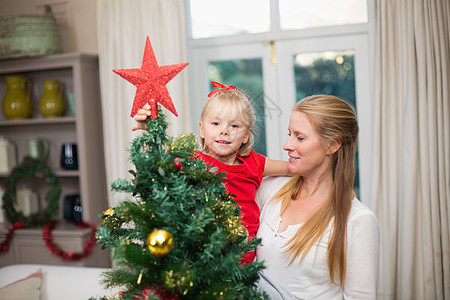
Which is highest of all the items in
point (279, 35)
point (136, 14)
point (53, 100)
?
point (136, 14)

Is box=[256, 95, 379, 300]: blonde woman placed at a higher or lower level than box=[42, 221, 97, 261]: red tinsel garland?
higher

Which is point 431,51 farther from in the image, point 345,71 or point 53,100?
point 53,100

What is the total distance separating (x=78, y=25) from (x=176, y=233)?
3.31m

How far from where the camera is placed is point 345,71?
343cm

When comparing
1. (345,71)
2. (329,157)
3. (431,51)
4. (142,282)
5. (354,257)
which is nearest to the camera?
(142,282)

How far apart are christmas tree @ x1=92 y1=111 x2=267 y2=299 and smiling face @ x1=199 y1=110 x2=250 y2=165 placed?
21.7 inches

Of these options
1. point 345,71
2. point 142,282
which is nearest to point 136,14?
point 345,71

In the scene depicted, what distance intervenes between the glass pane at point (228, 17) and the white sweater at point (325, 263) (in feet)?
7.42

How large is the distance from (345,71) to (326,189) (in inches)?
77.3

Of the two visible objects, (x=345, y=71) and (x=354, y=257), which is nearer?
(x=354, y=257)

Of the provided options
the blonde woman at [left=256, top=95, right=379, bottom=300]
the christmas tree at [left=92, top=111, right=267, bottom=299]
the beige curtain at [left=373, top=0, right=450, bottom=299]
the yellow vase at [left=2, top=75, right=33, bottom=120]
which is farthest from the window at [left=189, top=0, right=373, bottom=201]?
the christmas tree at [left=92, top=111, right=267, bottom=299]

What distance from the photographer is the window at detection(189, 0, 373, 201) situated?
11.1ft

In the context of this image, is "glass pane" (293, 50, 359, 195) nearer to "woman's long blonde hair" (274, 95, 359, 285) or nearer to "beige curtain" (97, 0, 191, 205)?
"beige curtain" (97, 0, 191, 205)

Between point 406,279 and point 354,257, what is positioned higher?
point 354,257
